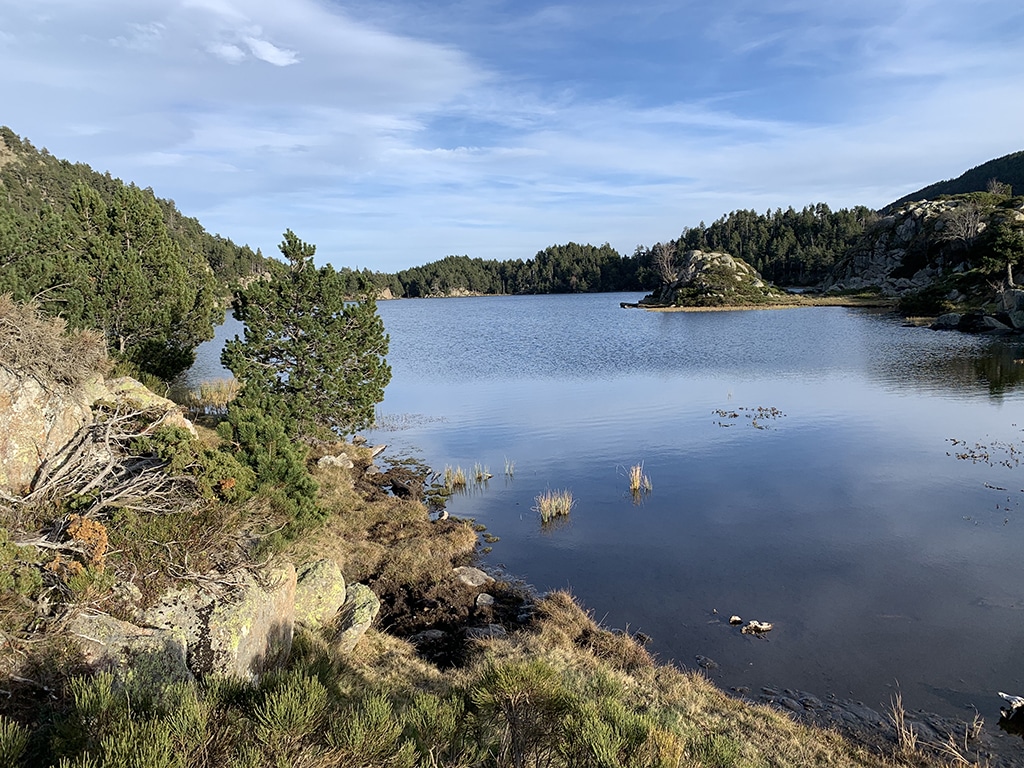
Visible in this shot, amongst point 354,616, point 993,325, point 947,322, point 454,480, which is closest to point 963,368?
point 993,325

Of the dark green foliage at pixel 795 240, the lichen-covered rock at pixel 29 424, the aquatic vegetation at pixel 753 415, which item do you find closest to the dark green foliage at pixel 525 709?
the lichen-covered rock at pixel 29 424

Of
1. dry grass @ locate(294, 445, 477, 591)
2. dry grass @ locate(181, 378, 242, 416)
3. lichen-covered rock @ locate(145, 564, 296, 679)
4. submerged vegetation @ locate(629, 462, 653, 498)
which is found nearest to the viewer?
lichen-covered rock @ locate(145, 564, 296, 679)

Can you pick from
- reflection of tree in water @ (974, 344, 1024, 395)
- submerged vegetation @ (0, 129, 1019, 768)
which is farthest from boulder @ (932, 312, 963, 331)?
submerged vegetation @ (0, 129, 1019, 768)

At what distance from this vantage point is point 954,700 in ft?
34.9

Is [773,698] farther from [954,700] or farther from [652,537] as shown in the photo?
[652,537]

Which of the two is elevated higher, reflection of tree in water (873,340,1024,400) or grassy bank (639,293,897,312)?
grassy bank (639,293,897,312)

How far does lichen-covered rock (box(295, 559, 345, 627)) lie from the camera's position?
11.4 m

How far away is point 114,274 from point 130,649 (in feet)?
67.2

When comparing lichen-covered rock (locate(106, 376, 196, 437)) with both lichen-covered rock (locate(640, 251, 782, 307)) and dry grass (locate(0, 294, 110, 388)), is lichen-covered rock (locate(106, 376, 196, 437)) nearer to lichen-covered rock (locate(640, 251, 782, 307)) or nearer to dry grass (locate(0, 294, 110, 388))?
dry grass (locate(0, 294, 110, 388))

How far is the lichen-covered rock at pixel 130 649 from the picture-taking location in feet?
23.0

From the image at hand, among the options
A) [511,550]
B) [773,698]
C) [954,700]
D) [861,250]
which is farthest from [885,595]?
[861,250]

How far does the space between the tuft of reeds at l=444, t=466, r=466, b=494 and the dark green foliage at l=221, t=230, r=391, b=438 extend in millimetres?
3954

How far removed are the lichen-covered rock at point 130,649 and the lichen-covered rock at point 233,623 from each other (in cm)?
22

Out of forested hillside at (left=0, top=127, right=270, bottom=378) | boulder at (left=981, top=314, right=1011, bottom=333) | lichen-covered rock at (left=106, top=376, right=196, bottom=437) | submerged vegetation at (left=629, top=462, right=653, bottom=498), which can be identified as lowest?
submerged vegetation at (left=629, top=462, right=653, bottom=498)
